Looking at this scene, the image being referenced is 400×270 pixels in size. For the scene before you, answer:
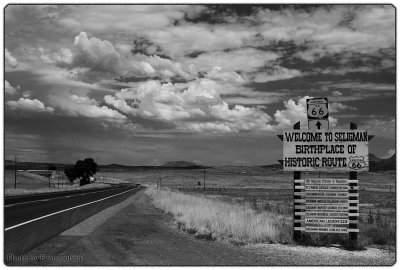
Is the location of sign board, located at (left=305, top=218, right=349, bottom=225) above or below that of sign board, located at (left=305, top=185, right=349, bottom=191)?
below

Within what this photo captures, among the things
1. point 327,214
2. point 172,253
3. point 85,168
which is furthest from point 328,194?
point 85,168

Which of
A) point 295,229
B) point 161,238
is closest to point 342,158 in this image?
point 295,229

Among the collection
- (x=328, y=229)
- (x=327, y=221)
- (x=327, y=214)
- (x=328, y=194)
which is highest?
(x=328, y=194)

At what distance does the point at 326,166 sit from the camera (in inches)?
445

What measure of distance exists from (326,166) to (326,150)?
15.9 inches

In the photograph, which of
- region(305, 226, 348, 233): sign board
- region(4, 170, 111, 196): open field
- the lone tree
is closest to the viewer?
region(305, 226, 348, 233): sign board

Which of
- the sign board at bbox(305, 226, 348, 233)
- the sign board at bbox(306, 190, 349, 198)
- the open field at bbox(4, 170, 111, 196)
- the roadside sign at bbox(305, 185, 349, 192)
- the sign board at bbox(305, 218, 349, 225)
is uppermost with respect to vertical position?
the roadside sign at bbox(305, 185, 349, 192)

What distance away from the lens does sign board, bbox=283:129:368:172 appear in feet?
37.0

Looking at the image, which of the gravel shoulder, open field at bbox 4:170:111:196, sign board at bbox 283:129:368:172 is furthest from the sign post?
open field at bbox 4:170:111:196

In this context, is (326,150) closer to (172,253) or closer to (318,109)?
(318,109)

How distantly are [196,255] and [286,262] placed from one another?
1.90 m

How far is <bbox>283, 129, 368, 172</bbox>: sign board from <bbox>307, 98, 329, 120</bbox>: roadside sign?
15.3 inches

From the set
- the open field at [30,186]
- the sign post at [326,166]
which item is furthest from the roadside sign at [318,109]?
the open field at [30,186]

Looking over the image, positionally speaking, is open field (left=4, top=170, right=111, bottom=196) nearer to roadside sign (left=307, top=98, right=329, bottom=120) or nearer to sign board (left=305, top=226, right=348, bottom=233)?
sign board (left=305, top=226, right=348, bottom=233)
